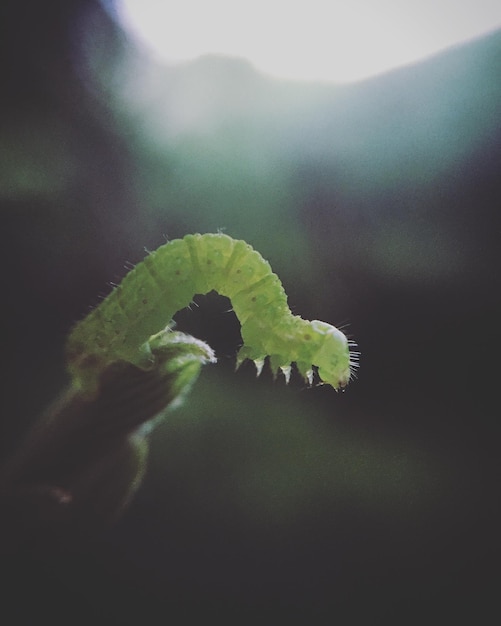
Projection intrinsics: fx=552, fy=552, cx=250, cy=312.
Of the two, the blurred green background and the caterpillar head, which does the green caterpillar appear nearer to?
the caterpillar head

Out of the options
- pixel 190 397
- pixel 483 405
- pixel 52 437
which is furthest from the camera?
pixel 483 405

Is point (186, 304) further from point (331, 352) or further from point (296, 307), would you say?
point (296, 307)

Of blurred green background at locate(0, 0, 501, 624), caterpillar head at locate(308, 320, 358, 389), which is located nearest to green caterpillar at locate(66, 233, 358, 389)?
caterpillar head at locate(308, 320, 358, 389)

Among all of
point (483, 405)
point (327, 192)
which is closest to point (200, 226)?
point (327, 192)

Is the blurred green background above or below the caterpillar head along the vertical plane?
above

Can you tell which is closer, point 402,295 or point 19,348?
point 19,348

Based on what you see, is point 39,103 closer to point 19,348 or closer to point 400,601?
point 19,348

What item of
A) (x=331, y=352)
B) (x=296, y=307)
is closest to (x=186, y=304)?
(x=331, y=352)

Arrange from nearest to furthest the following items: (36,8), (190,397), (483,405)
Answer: (36,8)
(190,397)
(483,405)
